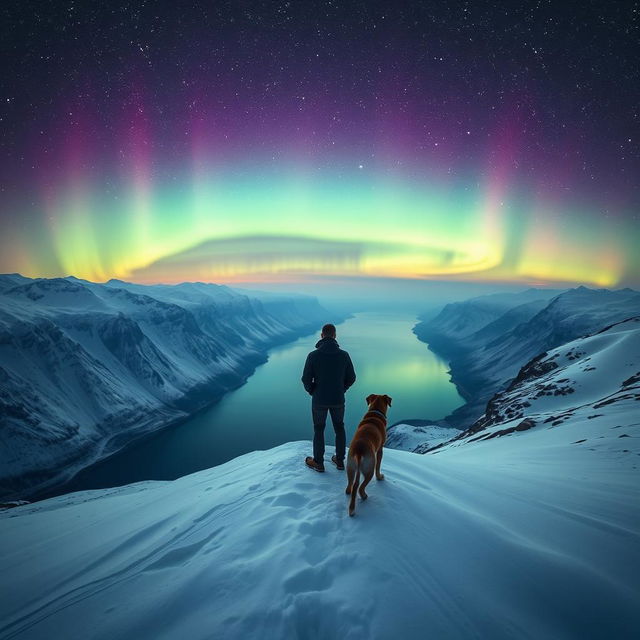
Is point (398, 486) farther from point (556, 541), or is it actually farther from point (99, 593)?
point (99, 593)

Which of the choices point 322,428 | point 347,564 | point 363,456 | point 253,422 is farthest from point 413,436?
point 347,564

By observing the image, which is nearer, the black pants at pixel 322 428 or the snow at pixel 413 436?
the black pants at pixel 322 428

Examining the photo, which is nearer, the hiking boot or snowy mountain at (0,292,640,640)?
snowy mountain at (0,292,640,640)

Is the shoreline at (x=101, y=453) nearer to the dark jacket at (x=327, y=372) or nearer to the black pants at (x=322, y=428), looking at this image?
the black pants at (x=322, y=428)

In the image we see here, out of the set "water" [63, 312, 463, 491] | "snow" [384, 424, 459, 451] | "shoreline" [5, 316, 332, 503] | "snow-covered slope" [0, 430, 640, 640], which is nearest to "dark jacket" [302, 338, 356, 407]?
"snow-covered slope" [0, 430, 640, 640]

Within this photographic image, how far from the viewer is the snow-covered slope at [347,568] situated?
8.68 feet

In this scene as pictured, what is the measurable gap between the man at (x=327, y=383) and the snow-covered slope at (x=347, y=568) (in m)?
0.67

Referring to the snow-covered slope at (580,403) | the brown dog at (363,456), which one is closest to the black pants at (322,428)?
the brown dog at (363,456)

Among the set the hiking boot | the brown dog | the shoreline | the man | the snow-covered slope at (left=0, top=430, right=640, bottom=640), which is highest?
the man

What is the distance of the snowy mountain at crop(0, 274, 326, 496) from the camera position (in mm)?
75688

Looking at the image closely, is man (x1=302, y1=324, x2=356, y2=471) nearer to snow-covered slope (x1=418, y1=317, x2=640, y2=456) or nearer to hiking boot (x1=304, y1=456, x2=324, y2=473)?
hiking boot (x1=304, y1=456, x2=324, y2=473)

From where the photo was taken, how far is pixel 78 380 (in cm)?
10312

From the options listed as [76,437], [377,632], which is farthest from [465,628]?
[76,437]

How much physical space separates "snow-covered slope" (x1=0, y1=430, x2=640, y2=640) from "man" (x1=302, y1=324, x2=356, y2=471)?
26.4 inches
